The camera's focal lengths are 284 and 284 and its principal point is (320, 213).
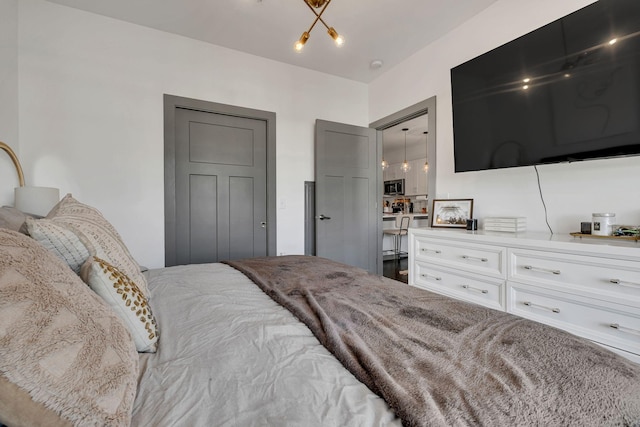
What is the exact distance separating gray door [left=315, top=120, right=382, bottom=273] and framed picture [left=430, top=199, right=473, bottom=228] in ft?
3.65

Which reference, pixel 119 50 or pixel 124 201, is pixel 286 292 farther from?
pixel 119 50

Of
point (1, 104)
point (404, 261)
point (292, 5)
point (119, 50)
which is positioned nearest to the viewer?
point (1, 104)

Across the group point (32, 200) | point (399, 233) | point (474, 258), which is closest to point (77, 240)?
point (32, 200)

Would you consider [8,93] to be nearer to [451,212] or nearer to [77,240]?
[77,240]

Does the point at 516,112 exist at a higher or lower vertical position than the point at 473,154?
higher

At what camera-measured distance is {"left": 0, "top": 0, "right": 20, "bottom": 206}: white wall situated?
6.96 ft

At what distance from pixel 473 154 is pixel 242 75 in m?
2.59

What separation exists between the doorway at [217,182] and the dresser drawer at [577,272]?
2.40 metres

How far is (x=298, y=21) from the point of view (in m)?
2.69

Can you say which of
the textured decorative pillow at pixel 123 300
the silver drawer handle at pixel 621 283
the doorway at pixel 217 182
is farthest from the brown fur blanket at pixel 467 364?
the doorway at pixel 217 182

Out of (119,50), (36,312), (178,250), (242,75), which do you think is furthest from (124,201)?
(36,312)

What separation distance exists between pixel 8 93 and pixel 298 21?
7.98 feet

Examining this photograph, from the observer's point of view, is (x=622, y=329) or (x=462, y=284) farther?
(x=462, y=284)

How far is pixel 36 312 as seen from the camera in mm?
478
